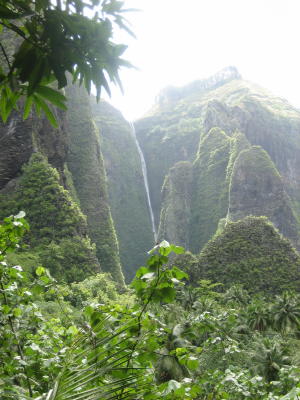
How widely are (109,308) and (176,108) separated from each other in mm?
156050

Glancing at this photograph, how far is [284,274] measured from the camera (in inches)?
1768

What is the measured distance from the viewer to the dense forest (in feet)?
4.70

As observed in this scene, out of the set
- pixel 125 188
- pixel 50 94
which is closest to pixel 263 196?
pixel 125 188

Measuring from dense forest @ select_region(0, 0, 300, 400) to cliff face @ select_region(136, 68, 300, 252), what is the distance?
1.36ft

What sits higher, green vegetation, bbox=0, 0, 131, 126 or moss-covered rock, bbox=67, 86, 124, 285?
green vegetation, bbox=0, 0, 131, 126

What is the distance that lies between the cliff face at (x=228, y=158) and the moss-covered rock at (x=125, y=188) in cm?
785

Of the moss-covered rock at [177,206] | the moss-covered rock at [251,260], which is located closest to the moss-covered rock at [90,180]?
the moss-covered rock at [251,260]

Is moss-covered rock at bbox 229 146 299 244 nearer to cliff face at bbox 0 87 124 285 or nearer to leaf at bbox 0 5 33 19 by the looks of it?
cliff face at bbox 0 87 124 285

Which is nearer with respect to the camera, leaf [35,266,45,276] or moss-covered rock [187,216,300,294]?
leaf [35,266,45,276]

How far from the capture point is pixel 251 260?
46.5 meters

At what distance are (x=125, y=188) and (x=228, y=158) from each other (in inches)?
1187

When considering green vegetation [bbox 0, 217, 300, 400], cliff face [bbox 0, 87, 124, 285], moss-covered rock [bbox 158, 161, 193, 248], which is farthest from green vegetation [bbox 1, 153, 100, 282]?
moss-covered rock [bbox 158, 161, 193, 248]

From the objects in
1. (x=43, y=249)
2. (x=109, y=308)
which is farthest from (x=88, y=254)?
(x=109, y=308)

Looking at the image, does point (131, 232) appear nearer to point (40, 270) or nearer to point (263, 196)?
point (263, 196)
